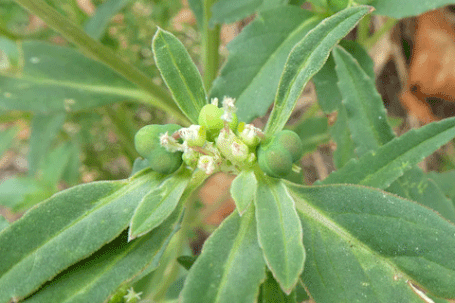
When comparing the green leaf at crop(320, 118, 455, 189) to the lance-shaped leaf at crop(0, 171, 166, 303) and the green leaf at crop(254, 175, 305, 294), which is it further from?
the lance-shaped leaf at crop(0, 171, 166, 303)

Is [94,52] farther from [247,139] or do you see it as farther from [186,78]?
[247,139]

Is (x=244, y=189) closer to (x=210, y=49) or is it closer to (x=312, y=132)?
(x=210, y=49)

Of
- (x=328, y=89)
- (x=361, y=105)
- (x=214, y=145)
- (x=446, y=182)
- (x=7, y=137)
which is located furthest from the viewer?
(x=7, y=137)

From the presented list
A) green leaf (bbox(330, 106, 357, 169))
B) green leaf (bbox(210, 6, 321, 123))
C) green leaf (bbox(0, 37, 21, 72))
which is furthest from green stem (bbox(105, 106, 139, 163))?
green leaf (bbox(330, 106, 357, 169))

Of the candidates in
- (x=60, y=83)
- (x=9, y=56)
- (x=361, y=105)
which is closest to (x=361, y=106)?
(x=361, y=105)

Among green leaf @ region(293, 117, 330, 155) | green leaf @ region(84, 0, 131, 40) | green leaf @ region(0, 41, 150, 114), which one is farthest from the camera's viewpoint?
green leaf @ region(293, 117, 330, 155)

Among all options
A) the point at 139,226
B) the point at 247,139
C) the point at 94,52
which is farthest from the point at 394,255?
the point at 94,52

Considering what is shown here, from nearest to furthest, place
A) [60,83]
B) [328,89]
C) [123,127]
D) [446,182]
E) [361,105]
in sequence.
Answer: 1. [361,105]
2. [328,89]
3. [446,182]
4. [60,83]
5. [123,127]
